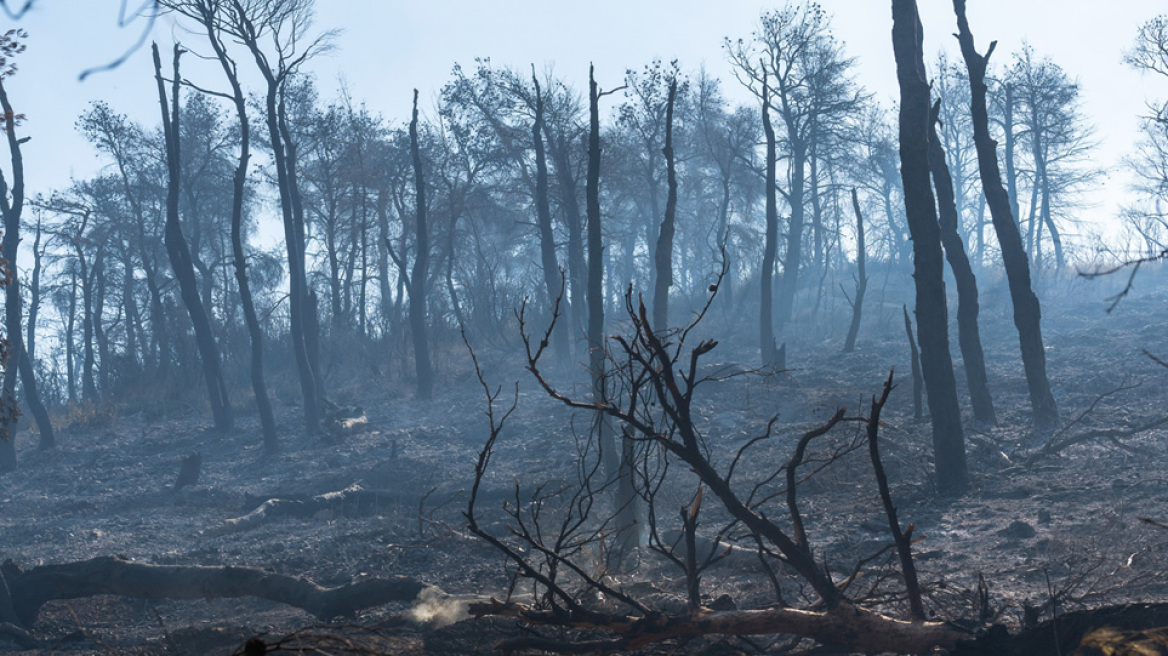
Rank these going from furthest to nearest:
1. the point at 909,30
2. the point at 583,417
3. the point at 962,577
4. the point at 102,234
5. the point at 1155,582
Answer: the point at 102,234
the point at 583,417
the point at 909,30
the point at 962,577
the point at 1155,582

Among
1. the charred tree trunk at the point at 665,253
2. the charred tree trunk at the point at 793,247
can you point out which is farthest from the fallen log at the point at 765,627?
the charred tree trunk at the point at 793,247

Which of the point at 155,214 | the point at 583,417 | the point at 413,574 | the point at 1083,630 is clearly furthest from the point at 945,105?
the point at 1083,630

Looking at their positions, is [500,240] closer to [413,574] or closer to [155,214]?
[155,214]

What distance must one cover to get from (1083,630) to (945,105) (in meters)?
40.9

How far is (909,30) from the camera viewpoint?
39.9ft

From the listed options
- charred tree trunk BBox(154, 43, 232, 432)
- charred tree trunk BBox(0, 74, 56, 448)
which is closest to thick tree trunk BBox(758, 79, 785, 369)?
charred tree trunk BBox(154, 43, 232, 432)

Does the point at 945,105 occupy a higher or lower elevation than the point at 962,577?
higher

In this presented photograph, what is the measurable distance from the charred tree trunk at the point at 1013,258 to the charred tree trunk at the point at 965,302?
1.86 ft

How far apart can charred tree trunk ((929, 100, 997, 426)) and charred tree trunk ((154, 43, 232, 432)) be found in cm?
1609

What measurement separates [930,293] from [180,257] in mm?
17859

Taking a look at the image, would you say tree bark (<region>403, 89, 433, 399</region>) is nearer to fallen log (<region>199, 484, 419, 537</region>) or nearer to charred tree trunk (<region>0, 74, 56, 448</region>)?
charred tree trunk (<region>0, 74, 56, 448</region>)

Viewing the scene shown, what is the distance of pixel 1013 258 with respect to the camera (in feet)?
49.8

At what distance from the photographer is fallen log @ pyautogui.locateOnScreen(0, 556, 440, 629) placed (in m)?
7.08

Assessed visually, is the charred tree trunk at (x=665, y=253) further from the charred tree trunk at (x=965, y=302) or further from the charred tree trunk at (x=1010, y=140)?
the charred tree trunk at (x=1010, y=140)
